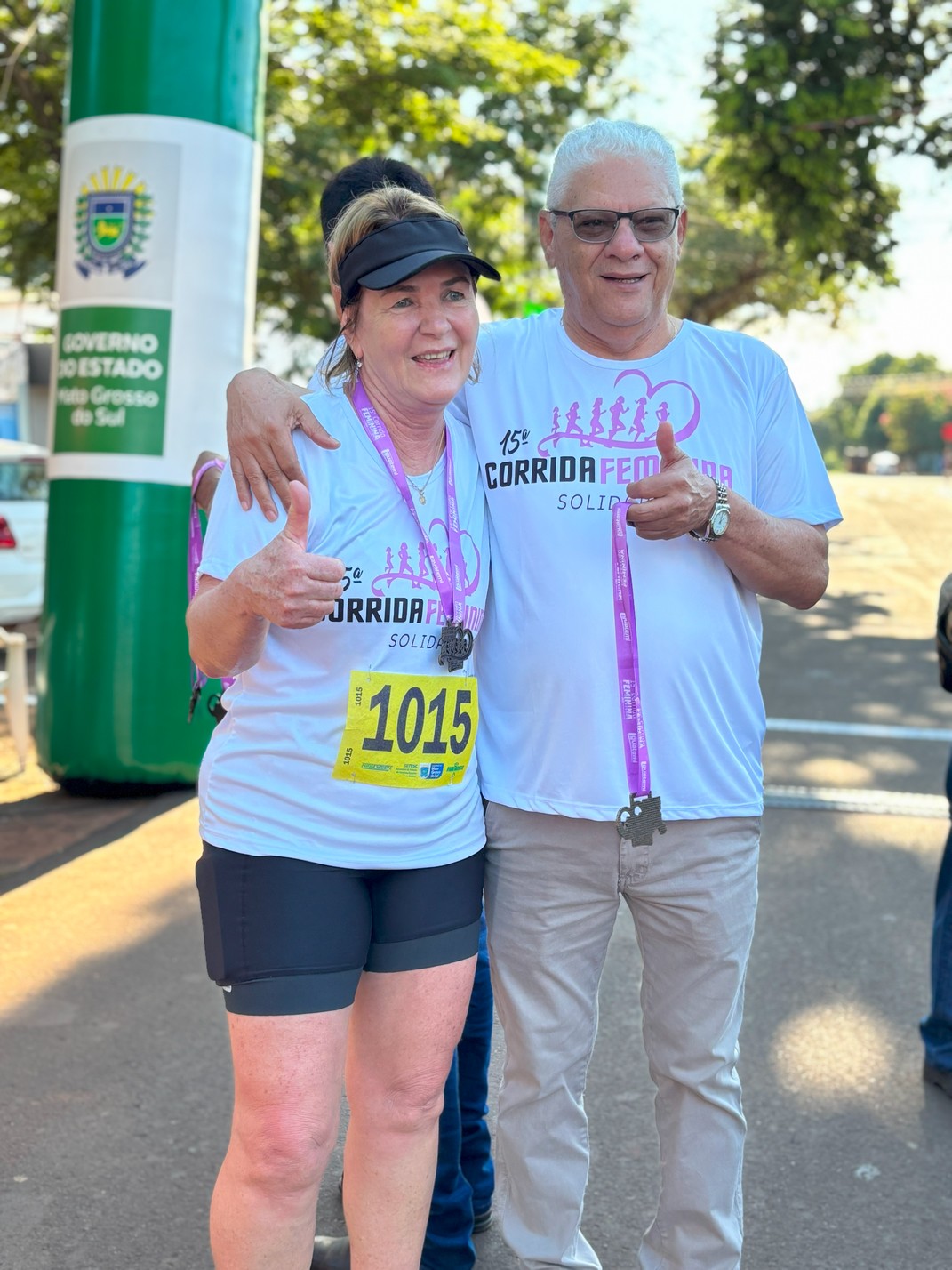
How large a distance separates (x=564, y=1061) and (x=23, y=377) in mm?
22083

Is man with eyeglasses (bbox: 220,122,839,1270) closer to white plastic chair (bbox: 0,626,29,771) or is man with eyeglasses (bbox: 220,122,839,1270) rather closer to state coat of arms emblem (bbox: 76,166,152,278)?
state coat of arms emblem (bbox: 76,166,152,278)

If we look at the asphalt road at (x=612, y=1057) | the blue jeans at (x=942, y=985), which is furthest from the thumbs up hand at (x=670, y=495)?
the blue jeans at (x=942, y=985)

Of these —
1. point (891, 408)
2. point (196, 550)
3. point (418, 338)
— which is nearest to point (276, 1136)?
point (418, 338)

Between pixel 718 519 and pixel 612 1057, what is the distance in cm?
210

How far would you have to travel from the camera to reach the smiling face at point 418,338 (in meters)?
2.19

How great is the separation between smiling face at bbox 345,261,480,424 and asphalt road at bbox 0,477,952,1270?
62 cm

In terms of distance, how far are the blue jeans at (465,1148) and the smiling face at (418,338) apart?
1.06 m

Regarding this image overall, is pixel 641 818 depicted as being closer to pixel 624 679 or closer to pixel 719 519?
pixel 624 679

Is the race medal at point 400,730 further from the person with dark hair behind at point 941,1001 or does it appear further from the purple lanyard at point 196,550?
the person with dark hair behind at point 941,1001

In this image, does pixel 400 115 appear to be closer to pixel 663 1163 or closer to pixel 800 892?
pixel 800 892

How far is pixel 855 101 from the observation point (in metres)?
13.3

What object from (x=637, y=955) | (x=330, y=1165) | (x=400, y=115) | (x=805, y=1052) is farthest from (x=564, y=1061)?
(x=400, y=115)

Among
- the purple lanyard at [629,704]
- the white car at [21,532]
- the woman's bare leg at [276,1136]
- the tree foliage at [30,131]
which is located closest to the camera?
the woman's bare leg at [276,1136]

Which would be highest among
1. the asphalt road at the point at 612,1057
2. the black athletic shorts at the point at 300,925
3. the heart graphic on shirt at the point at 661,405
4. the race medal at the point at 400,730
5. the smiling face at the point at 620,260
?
the smiling face at the point at 620,260
